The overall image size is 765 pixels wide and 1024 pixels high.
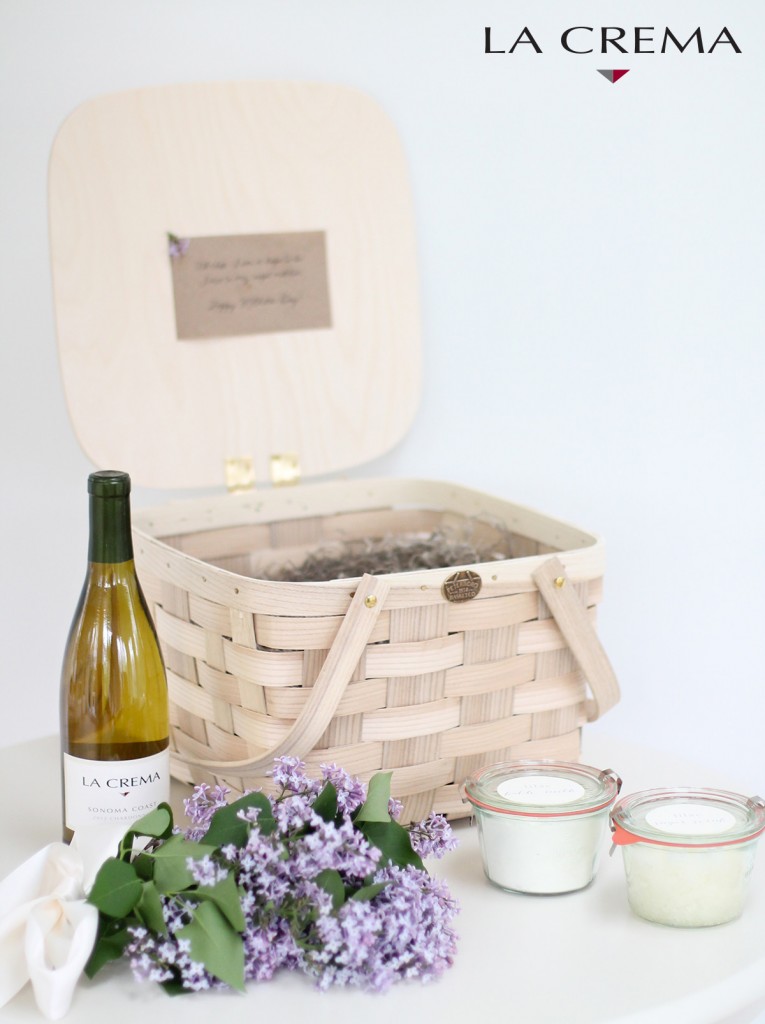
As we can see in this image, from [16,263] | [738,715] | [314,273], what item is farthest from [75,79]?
[738,715]

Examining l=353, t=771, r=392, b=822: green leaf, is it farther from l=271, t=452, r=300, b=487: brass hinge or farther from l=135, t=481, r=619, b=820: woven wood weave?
l=271, t=452, r=300, b=487: brass hinge

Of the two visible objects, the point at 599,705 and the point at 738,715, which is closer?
the point at 599,705

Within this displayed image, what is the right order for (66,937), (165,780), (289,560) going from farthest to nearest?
(289,560) < (165,780) < (66,937)

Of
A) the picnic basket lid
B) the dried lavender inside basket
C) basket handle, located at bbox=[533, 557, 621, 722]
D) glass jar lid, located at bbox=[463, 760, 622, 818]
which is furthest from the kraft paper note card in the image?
glass jar lid, located at bbox=[463, 760, 622, 818]

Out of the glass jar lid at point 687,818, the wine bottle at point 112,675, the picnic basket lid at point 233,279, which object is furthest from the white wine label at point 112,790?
the picnic basket lid at point 233,279

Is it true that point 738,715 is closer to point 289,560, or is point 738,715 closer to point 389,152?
point 289,560

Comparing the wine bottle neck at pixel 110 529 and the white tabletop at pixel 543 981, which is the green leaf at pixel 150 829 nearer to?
the white tabletop at pixel 543 981

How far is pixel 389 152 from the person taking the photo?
1.34m

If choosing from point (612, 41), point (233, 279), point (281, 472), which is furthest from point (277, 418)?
point (612, 41)

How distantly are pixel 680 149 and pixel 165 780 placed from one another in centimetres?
102

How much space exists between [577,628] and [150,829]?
376 millimetres

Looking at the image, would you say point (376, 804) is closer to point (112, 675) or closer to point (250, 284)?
point (112, 675)

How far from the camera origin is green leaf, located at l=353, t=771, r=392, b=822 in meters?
0.76

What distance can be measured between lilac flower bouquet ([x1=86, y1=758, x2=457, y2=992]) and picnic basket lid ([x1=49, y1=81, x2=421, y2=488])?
0.62 meters
